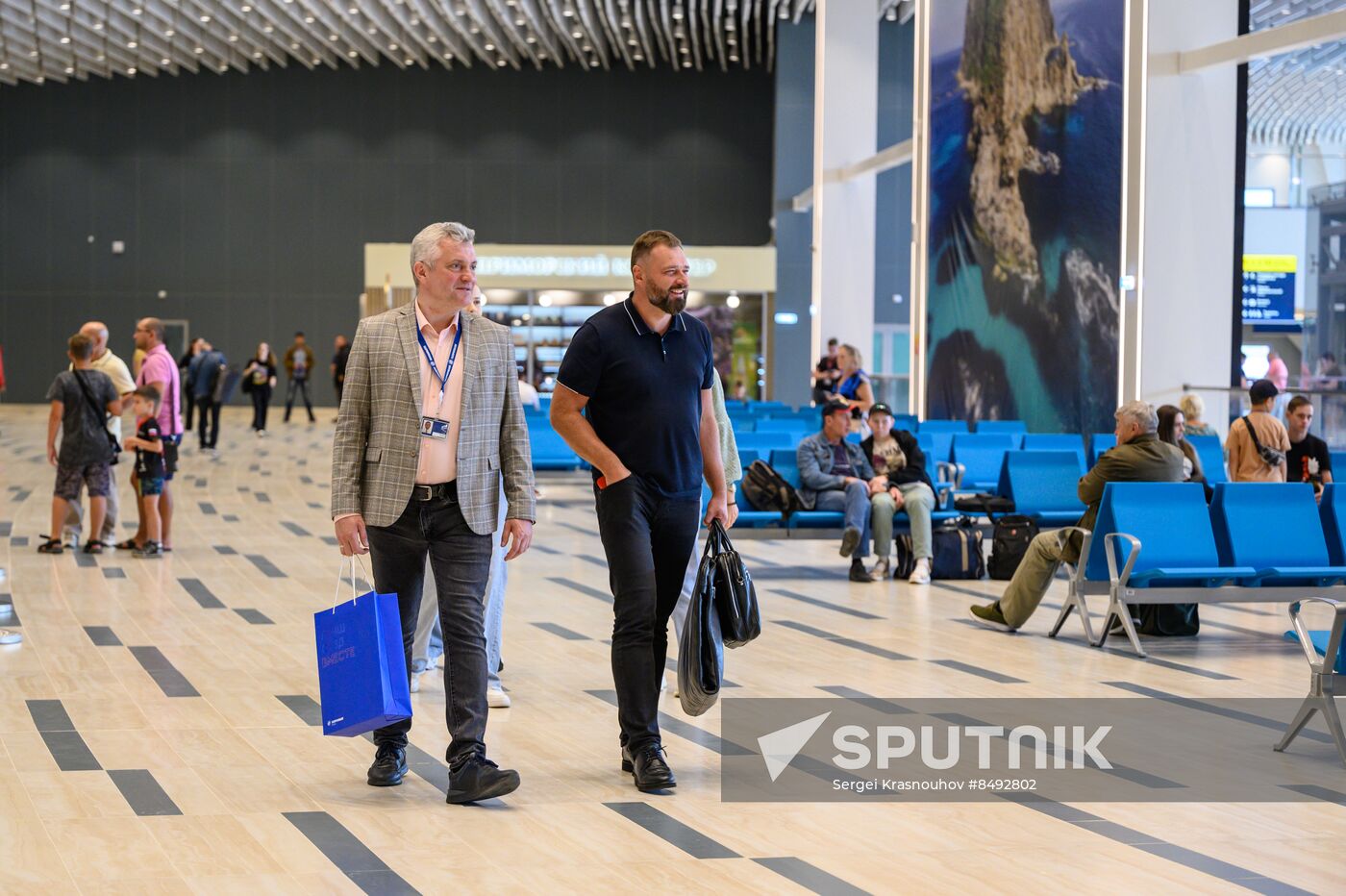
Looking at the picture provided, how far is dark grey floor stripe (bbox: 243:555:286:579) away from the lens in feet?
32.7

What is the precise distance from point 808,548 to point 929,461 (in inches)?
53.4

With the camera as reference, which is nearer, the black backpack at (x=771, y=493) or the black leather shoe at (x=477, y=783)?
the black leather shoe at (x=477, y=783)

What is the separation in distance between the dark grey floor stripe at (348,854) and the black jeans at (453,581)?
16.2 inches

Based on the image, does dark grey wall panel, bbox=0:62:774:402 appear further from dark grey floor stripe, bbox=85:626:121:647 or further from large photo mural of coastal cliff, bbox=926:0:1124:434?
dark grey floor stripe, bbox=85:626:121:647

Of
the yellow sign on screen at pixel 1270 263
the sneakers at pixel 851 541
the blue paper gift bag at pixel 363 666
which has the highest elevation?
the yellow sign on screen at pixel 1270 263

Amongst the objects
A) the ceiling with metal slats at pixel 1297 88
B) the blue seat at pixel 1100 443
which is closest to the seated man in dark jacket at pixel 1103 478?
the blue seat at pixel 1100 443

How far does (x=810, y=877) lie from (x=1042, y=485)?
6979 mm

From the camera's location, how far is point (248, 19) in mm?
30406

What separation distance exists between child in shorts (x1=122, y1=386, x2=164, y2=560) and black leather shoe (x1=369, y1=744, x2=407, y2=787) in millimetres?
6083

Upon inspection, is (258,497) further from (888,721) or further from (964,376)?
(888,721)

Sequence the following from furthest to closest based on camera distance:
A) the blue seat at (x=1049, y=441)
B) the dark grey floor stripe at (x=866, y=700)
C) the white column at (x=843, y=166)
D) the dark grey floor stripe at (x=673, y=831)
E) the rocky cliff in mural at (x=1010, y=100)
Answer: the white column at (x=843, y=166) → the rocky cliff in mural at (x=1010, y=100) → the blue seat at (x=1049, y=441) → the dark grey floor stripe at (x=866, y=700) → the dark grey floor stripe at (x=673, y=831)

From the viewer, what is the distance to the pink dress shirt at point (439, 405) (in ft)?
14.8

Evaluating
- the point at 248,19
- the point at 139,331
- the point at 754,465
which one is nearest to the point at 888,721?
the point at 754,465

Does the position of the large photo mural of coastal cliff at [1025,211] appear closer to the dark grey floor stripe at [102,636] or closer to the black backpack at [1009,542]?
the black backpack at [1009,542]
